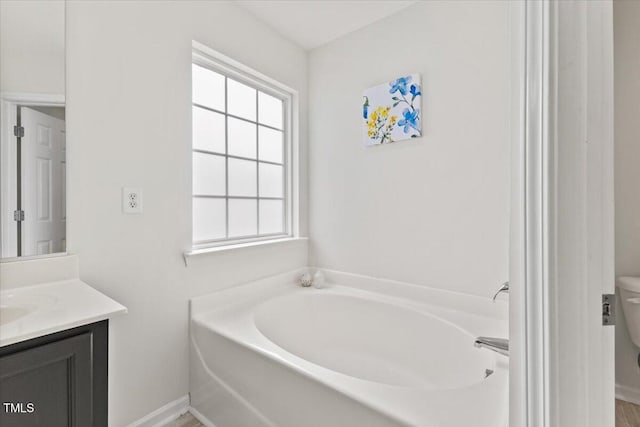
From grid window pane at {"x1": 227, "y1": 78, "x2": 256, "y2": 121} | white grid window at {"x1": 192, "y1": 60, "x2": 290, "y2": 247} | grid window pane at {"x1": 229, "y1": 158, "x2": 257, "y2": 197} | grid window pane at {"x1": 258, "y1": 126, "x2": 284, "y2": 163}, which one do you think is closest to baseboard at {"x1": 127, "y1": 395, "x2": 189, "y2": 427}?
white grid window at {"x1": 192, "y1": 60, "x2": 290, "y2": 247}

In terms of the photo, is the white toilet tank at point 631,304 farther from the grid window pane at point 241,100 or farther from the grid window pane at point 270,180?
the grid window pane at point 241,100

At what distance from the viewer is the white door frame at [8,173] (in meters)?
1.09

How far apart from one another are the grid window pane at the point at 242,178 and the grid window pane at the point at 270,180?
3.1 inches

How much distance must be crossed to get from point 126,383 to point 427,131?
84.1 inches

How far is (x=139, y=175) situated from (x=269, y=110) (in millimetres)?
1179

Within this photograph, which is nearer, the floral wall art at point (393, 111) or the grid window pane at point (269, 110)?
the floral wall art at point (393, 111)

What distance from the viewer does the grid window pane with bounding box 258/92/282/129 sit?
227 cm

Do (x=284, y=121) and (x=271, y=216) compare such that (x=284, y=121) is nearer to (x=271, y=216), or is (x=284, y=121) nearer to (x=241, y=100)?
(x=241, y=100)

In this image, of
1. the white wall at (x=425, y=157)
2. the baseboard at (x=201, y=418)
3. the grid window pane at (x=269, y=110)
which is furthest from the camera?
the grid window pane at (x=269, y=110)

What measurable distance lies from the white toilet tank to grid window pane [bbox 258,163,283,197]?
7.20 ft

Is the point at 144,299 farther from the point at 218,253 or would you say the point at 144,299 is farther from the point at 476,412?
the point at 476,412

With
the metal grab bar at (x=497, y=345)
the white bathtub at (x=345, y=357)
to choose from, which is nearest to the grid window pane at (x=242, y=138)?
the white bathtub at (x=345, y=357)

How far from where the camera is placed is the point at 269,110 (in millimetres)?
2338

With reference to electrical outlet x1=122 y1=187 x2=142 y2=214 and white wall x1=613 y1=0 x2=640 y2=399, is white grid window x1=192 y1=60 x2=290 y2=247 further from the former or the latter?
white wall x1=613 y1=0 x2=640 y2=399
